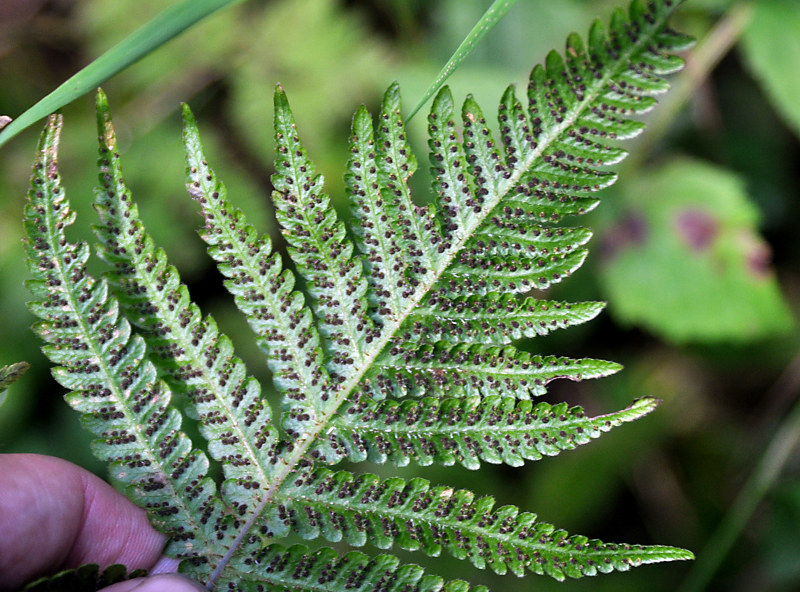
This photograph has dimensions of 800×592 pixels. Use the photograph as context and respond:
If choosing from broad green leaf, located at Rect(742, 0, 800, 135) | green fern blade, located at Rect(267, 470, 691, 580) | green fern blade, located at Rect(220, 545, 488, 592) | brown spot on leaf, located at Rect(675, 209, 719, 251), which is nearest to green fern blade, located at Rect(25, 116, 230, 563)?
green fern blade, located at Rect(220, 545, 488, 592)

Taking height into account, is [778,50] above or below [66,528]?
above

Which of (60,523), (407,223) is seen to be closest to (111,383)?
(60,523)

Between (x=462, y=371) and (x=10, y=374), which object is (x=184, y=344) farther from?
(x=462, y=371)

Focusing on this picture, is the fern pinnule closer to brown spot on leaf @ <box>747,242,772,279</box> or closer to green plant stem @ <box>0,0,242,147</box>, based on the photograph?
green plant stem @ <box>0,0,242,147</box>

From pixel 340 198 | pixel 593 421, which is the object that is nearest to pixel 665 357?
pixel 340 198

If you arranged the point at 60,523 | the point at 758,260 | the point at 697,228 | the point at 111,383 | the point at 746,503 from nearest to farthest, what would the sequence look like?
the point at 111,383 < the point at 60,523 < the point at 746,503 < the point at 758,260 < the point at 697,228

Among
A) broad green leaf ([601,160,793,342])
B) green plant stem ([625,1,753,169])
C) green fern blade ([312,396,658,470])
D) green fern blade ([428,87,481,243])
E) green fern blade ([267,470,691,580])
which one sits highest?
green plant stem ([625,1,753,169])

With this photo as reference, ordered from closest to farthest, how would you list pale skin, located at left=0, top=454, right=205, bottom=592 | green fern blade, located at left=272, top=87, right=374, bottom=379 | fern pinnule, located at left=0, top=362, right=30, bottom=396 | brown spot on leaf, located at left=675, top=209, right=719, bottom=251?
fern pinnule, located at left=0, top=362, right=30, bottom=396, green fern blade, located at left=272, top=87, right=374, bottom=379, pale skin, located at left=0, top=454, right=205, bottom=592, brown spot on leaf, located at left=675, top=209, right=719, bottom=251
